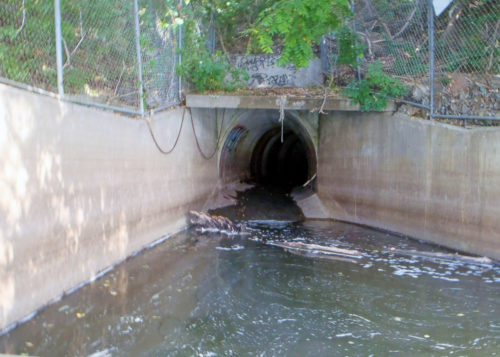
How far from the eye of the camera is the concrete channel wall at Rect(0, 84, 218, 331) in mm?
4691

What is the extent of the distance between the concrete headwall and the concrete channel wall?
153 inches

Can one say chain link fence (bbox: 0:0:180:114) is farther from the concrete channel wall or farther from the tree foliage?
the tree foliage

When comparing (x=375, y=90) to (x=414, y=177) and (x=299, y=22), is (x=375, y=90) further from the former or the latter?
(x=299, y=22)

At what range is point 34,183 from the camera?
5.03 metres

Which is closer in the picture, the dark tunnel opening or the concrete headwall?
the concrete headwall

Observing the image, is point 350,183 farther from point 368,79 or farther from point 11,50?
point 11,50

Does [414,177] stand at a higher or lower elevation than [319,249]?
higher

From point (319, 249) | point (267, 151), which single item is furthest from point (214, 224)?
point (267, 151)

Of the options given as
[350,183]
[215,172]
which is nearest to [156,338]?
[350,183]

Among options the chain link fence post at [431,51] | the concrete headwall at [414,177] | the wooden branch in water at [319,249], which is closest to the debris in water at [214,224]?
the wooden branch in water at [319,249]

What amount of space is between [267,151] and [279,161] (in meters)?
1.67

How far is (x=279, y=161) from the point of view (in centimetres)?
1973

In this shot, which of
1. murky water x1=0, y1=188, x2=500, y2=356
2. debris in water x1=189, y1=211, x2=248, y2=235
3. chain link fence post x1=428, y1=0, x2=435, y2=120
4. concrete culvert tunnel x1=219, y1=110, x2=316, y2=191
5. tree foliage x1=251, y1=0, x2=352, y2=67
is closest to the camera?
murky water x1=0, y1=188, x2=500, y2=356

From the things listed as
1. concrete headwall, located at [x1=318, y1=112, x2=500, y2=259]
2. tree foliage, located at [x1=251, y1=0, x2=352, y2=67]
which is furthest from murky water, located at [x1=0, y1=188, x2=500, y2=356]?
tree foliage, located at [x1=251, y1=0, x2=352, y2=67]
